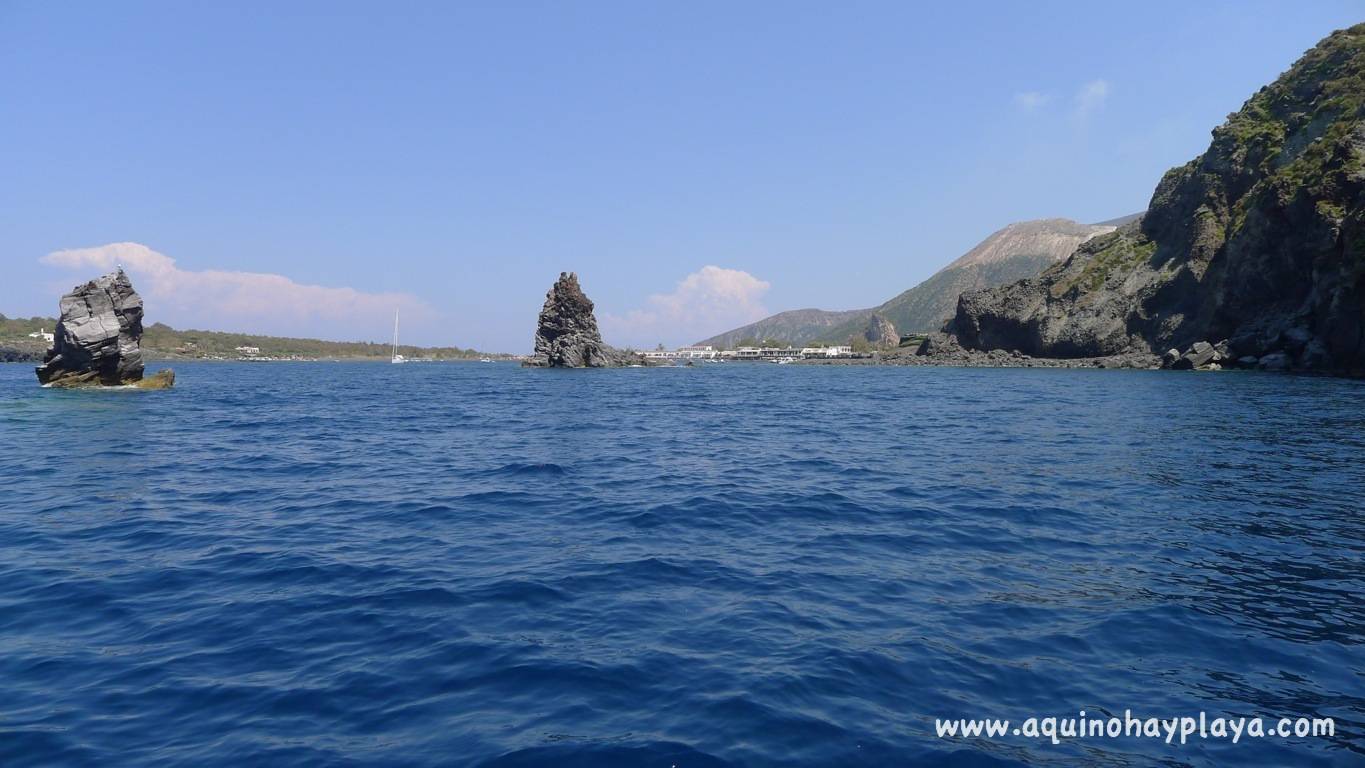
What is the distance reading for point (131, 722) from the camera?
6.63 metres

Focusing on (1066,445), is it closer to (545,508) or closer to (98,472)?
(545,508)

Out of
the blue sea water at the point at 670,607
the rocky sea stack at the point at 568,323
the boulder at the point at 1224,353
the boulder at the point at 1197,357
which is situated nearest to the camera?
the blue sea water at the point at 670,607

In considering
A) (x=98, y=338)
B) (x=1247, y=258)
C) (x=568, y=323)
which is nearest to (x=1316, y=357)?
(x=1247, y=258)

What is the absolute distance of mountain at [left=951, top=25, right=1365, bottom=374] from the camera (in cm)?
7156

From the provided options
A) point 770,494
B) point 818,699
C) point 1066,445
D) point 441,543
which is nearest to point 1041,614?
point 818,699

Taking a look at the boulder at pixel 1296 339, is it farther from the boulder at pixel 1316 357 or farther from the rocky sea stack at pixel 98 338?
the rocky sea stack at pixel 98 338

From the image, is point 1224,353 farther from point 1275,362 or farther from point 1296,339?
point 1275,362

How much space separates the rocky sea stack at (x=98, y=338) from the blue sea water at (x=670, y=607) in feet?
141

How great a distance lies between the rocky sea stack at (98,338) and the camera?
56188 millimetres

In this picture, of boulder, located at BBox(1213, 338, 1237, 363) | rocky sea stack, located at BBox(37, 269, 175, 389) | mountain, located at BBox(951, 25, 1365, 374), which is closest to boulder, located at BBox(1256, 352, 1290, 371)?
mountain, located at BBox(951, 25, 1365, 374)

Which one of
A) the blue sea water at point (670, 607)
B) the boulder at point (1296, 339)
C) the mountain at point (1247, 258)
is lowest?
the blue sea water at point (670, 607)

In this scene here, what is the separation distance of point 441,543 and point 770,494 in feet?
27.3

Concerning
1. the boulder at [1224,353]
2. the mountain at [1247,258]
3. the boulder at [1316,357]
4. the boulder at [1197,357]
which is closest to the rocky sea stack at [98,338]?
the mountain at [1247,258]

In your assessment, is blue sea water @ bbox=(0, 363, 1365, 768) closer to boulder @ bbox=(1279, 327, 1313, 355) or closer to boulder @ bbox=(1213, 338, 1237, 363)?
boulder @ bbox=(1279, 327, 1313, 355)
